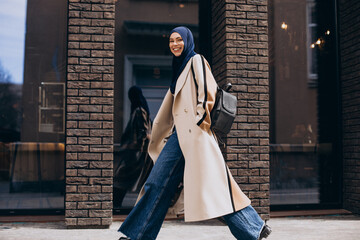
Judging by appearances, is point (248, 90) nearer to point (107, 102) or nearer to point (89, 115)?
point (107, 102)

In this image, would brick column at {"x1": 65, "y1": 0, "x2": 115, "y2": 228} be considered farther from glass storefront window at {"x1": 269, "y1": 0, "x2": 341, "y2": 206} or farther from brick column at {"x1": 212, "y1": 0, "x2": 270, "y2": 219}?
glass storefront window at {"x1": 269, "y1": 0, "x2": 341, "y2": 206}

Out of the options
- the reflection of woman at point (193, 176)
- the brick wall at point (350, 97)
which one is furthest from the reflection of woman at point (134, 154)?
the brick wall at point (350, 97)

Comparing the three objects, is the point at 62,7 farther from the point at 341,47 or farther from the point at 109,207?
the point at 341,47

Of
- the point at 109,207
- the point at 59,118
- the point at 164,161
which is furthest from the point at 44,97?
the point at 164,161

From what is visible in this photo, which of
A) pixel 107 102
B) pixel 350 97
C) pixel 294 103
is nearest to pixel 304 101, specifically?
pixel 294 103

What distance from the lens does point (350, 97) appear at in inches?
247

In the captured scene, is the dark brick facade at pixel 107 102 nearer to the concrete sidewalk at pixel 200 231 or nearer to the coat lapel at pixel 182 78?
the concrete sidewalk at pixel 200 231

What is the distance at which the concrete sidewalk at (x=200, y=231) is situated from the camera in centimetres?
466

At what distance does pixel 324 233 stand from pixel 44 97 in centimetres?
419

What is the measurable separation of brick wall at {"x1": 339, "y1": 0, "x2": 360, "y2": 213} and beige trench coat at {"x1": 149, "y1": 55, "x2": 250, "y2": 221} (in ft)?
10.4

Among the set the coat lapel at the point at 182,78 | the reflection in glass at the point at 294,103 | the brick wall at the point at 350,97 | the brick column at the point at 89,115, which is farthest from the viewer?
the reflection in glass at the point at 294,103

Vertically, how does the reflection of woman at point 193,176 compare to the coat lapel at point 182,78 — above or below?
below

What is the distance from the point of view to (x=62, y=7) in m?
5.95

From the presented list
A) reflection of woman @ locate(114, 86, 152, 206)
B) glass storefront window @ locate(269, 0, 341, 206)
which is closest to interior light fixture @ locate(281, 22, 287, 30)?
glass storefront window @ locate(269, 0, 341, 206)
